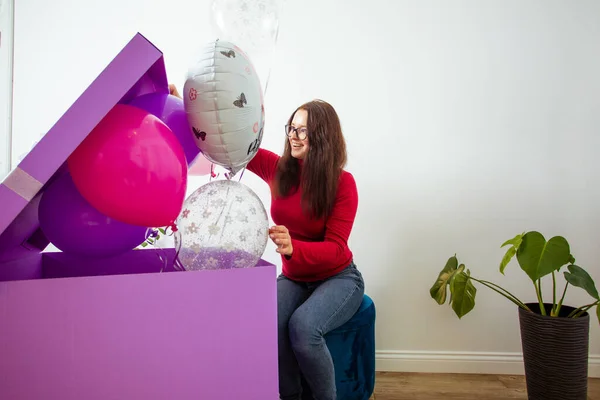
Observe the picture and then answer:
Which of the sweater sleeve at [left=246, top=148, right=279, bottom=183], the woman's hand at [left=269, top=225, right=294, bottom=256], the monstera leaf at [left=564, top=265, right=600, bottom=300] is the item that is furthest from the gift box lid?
the monstera leaf at [left=564, top=265, right=600, bottom=300]

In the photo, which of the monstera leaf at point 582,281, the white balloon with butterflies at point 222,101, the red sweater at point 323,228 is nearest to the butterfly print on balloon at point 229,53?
the white balloon with butterflies at point 222,101

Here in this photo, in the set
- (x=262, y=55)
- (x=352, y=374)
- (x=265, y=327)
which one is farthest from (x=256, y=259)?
(x=352, y=374)

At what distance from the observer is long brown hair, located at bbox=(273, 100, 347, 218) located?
73.4 inches

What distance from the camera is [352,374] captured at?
1.81 m

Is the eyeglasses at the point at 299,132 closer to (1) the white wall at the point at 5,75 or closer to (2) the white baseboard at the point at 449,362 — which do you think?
(2) the white baseboard at the point at 449,362

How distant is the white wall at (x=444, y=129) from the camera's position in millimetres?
2424

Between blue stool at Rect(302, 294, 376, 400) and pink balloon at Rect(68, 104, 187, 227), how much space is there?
1.07m

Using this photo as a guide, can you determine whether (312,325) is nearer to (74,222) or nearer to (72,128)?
(74,222)

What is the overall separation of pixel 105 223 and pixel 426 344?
77.5 inches

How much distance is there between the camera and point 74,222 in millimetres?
975

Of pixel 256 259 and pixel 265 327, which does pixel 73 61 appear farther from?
pixel 265 327

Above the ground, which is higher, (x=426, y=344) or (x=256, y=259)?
(x=256, y=259)

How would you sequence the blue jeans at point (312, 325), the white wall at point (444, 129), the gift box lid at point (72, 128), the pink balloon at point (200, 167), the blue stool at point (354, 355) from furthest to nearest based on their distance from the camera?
1. the white wall at point (444, 129)
2. the blue stool at point (354, 355)
3. the blue jeans at point (312, 325)
4. the pink balloon at point (200, 167)
5. the gift box lid at point (72, 128)

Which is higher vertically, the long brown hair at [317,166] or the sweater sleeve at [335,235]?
the long brown hair at [317,166]
